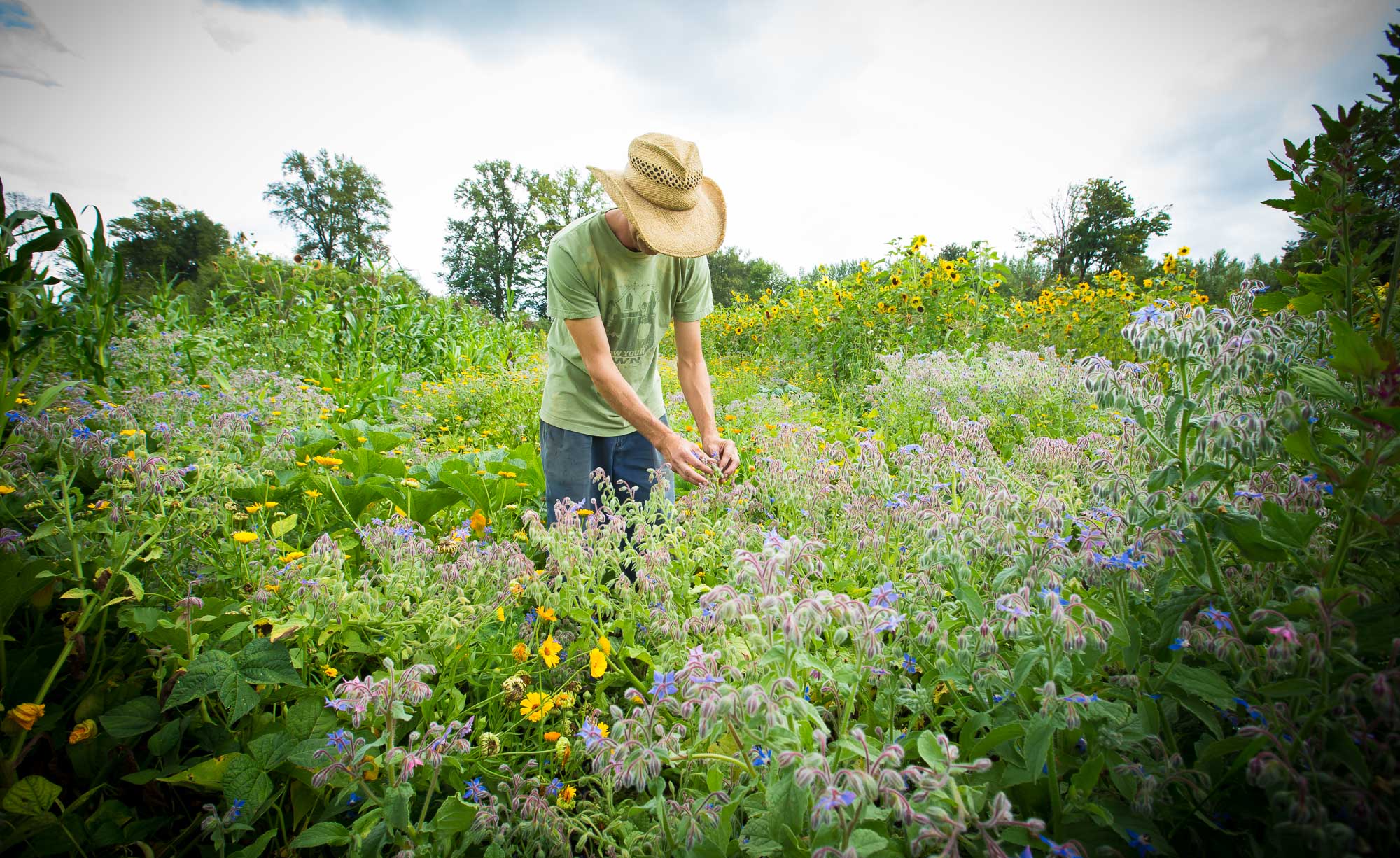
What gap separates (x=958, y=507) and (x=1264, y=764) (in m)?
1.17

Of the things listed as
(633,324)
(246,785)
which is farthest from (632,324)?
(246,785)

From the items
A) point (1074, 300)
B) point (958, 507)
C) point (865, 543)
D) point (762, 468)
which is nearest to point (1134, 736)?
point (865, 543)

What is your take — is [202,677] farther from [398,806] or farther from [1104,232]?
[1104,232]

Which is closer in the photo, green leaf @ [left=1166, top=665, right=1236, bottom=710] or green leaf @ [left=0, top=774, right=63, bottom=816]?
green leaf @ [left=1166, top=665, right=1236, bottom=710]

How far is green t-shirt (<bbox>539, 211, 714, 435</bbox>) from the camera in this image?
8.75ft

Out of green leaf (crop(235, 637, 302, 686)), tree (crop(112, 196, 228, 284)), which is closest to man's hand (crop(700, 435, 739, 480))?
green leaf (crop(235, 637, 302, 686))

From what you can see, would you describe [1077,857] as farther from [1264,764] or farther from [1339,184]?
[1339,184]

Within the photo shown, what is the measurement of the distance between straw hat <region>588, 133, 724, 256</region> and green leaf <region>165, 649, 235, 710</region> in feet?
6.23

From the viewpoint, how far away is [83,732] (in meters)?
1.58

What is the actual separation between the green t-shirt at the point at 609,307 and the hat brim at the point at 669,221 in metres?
0.22

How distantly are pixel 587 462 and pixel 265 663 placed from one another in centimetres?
158

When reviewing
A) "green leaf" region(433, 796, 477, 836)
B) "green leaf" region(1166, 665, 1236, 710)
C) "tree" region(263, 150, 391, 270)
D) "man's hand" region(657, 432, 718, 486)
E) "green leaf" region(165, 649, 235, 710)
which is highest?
"tree" region(263, 150, 391, 270)

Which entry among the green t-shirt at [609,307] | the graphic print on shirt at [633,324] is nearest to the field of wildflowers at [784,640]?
the green t-shirt at [609,307]

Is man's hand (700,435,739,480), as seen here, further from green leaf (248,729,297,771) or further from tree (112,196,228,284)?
tree (112,196,228,284)
